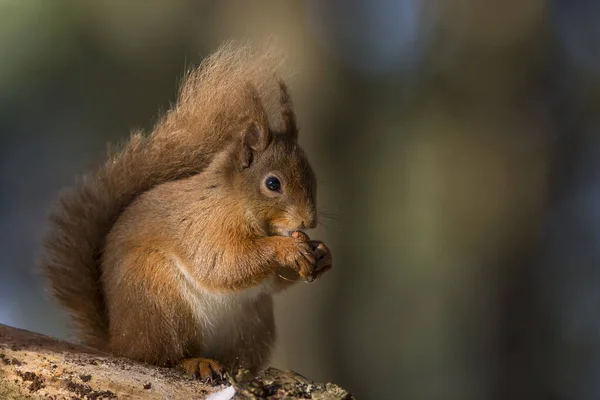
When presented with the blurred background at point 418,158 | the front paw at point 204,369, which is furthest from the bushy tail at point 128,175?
the blurred background at point 418,158

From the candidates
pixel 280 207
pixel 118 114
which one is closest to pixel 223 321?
pixel 280 207

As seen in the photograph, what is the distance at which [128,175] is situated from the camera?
1.53m

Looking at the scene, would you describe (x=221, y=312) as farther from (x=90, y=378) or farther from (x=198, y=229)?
(x=90, y=378)

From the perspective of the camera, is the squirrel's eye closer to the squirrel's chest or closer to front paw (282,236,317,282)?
front paw (282,236,317,282)

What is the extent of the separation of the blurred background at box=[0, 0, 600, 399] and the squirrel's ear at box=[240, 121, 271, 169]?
973 millimetres

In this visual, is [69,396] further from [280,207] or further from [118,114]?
[118,114]

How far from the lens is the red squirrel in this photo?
4.44 ft

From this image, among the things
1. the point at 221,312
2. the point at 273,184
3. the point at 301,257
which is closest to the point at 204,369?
the point at 221,312

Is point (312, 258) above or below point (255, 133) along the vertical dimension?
below

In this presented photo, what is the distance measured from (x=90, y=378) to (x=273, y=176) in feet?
1.81

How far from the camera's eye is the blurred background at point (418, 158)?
246 centimetres

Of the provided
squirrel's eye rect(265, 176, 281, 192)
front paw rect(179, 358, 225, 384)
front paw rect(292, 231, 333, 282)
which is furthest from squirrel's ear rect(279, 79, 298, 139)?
front paw rect(179, 358, 225, 384)

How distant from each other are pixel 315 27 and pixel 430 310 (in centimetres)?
130

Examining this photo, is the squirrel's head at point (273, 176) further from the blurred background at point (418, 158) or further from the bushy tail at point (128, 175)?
the blurred background at point (418, 158)
